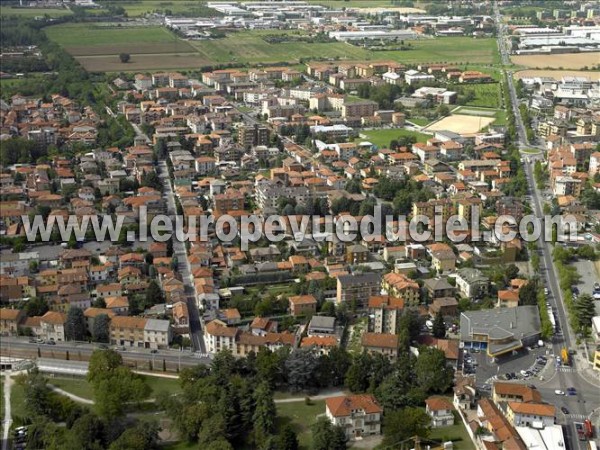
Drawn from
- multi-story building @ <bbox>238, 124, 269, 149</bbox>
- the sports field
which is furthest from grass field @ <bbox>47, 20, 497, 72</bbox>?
multi-story building @ <bbox>238, 124, 269, 149</bbox>

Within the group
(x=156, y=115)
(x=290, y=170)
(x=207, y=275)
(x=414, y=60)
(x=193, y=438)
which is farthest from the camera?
(x=414, y=60)

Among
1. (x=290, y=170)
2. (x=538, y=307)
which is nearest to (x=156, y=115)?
(x=290, y=170)

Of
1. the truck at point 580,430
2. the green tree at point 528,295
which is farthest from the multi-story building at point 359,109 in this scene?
the truck at point 580,430

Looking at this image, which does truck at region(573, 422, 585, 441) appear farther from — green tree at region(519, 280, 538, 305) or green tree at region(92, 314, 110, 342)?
green tree at region(92, 314, 110, 342)

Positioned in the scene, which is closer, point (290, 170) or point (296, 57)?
point (290, 170)

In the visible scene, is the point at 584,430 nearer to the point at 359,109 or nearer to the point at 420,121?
the point at 420,121

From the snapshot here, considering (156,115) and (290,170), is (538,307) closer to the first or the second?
(290,170)

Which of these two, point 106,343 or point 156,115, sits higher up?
point 156,115

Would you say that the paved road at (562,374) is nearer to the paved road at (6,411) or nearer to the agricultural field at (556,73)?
the paved road at (6,411)
